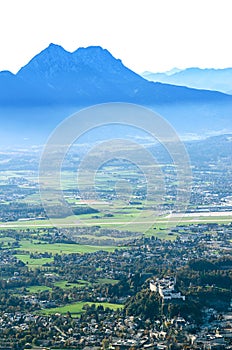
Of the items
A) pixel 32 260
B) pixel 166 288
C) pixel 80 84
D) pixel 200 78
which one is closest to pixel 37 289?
pixel 166 288

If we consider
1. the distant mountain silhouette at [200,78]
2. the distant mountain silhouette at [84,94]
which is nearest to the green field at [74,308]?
the distant mountain silhouette at [84,94]

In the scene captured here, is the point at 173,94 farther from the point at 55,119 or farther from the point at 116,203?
the point at 116,203

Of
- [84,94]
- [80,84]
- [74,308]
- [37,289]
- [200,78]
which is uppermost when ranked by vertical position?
[200,78]

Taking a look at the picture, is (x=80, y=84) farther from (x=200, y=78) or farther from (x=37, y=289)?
(x=37, y=289)

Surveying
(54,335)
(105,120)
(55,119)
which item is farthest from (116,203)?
(55,119)

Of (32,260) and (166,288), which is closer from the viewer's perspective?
(166,288)

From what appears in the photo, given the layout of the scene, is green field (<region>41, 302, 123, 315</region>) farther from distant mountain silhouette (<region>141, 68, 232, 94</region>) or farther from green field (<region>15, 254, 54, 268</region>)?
distant mountain silhouette (<region>141, 68, 232, 94</region>)

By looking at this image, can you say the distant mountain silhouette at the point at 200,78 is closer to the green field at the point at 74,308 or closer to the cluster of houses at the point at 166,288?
the cluster of houses at the point at 166,288
